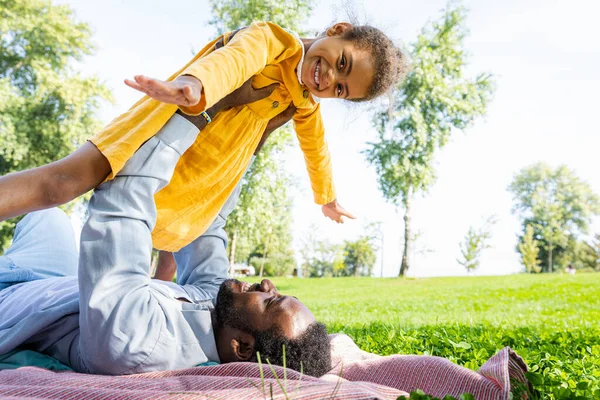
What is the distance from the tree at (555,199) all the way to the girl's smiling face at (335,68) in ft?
203

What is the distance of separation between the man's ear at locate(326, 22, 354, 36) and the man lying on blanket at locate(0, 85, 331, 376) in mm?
1301

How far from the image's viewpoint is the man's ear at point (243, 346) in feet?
8.56

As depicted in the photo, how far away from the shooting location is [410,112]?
26.3 m

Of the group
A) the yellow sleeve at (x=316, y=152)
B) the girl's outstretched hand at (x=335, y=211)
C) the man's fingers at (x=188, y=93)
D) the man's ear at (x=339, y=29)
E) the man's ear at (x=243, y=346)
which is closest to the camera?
the man's fingers at (x=188, y=93)

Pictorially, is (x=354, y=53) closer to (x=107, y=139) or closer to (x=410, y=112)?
(x=107, y=139)

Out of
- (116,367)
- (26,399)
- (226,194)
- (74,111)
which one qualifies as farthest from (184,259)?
Result: (74,111)

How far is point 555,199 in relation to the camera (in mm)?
66688

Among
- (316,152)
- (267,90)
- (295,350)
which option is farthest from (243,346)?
(316,152)

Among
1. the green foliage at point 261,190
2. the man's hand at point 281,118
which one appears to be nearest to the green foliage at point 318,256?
the green foliage at point 261,190

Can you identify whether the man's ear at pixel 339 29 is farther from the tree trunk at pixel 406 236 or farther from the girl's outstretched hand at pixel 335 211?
the tree trunk at pixel 406 236

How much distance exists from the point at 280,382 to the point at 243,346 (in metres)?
0.83

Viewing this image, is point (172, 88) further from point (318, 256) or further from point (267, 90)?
point (318, 256)

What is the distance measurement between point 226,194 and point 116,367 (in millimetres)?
1558

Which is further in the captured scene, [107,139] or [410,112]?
[410,112]
